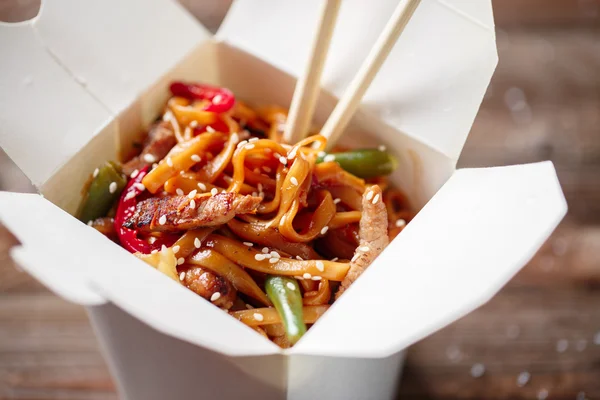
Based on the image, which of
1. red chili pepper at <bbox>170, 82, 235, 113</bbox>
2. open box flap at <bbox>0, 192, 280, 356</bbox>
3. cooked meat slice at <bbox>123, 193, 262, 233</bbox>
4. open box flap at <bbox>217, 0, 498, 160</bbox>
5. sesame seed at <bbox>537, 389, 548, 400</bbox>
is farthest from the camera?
sesame seed at <bbox>537, 389, 548, 400</bbox>

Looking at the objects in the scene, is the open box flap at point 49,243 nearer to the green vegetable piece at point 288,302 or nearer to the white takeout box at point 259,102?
the white takeout box at point 259,102

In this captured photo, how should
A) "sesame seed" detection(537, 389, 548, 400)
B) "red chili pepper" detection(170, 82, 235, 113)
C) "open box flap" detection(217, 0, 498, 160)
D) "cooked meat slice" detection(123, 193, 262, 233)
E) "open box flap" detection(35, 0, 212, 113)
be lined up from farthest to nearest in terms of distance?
"sesame seed" detection(537, 389, 548, 400)
"red chili pepper" detection(170, 82, 235, 113)
"open box flap" detection(35, 0, 212, 113)
"open box flap" detection(217, 0, 498, 160)
"cooked meat slice" detection(123, 193, 262, 233)

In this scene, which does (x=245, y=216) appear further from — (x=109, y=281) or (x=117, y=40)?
(x=117, y=40)

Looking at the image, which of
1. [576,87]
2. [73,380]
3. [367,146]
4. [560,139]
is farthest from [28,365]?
[576,87]

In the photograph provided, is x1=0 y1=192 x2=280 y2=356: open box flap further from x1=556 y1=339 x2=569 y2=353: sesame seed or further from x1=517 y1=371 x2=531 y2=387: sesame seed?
x1=556 y1=339 x2=569 y2=353: sesame seed

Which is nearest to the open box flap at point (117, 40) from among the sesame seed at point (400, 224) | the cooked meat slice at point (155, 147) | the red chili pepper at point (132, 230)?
the cooked meat slice at point (155, 147)

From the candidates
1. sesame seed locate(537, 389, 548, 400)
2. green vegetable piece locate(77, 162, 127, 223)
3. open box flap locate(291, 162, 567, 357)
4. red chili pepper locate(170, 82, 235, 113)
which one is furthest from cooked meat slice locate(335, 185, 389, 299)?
sesame seed locate(537, 389, 548, 400)

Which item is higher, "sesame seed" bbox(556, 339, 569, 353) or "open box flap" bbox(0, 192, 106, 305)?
"open box flap" bbox(0, 192, 106, 305)
